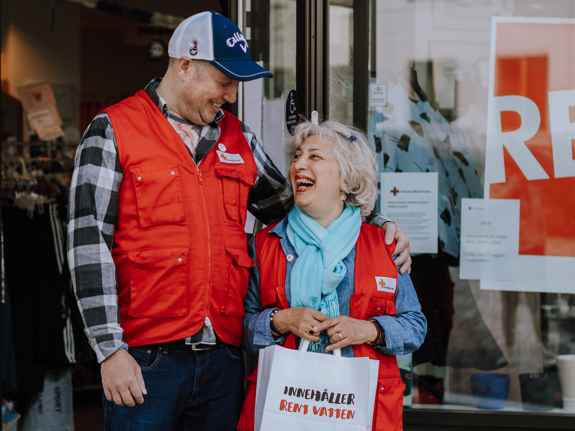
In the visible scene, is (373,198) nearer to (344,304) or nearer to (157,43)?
(344,304)

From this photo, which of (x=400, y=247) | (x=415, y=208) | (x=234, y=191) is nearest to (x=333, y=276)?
(x=400, y=247)

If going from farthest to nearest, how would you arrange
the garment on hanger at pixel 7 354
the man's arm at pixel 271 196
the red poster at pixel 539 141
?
1. the garment on hanger at pixel 7 354
2. the red poster at pixel 539 141
3. the man's arm at pixel 271 196

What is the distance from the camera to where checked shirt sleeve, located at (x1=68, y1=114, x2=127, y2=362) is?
1.73 metres

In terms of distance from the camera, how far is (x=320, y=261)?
195 centimetres

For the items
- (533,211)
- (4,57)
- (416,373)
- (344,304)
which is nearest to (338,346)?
(344,304)

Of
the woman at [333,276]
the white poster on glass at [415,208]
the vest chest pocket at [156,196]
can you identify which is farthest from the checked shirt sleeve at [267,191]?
the white poster on glass at [415,208]

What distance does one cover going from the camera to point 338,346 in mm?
1829

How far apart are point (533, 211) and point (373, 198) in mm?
1221

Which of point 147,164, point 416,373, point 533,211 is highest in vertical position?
point 147,164

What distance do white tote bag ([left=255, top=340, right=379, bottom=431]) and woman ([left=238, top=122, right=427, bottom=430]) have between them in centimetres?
8

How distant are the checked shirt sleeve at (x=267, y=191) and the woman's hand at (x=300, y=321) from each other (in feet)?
1.65

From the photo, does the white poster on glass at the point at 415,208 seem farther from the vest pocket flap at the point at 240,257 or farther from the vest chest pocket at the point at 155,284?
the vest chest pocket at the point at 155,284

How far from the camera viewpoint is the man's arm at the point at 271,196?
2180 millimetres

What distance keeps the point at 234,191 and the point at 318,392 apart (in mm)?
687
